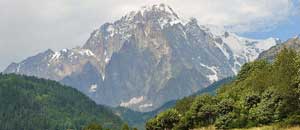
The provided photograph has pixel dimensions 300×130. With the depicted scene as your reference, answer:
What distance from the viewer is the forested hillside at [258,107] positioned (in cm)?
10362

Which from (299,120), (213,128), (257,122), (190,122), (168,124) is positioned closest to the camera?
(299,120)

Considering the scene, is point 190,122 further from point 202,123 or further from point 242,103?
point 242,103

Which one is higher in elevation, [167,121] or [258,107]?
[167,121]

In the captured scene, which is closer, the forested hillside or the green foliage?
the forested hillside

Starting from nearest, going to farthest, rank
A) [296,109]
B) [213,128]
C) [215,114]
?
[296,109] < [213,128] < [215,114]

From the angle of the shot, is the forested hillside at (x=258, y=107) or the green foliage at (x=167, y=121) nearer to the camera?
the forested hillside at (x=258, y=107)

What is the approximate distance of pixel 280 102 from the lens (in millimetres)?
109250

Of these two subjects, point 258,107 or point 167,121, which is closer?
point 258,107

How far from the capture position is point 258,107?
386ft

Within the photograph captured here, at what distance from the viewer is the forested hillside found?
4080 inches

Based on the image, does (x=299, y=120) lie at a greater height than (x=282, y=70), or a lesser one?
lesser

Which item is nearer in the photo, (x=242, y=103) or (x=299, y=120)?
(x=299, y=120)

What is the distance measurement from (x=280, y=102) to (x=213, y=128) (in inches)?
1149

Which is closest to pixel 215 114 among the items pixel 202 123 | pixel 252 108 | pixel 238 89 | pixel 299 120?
pixel 202 123
